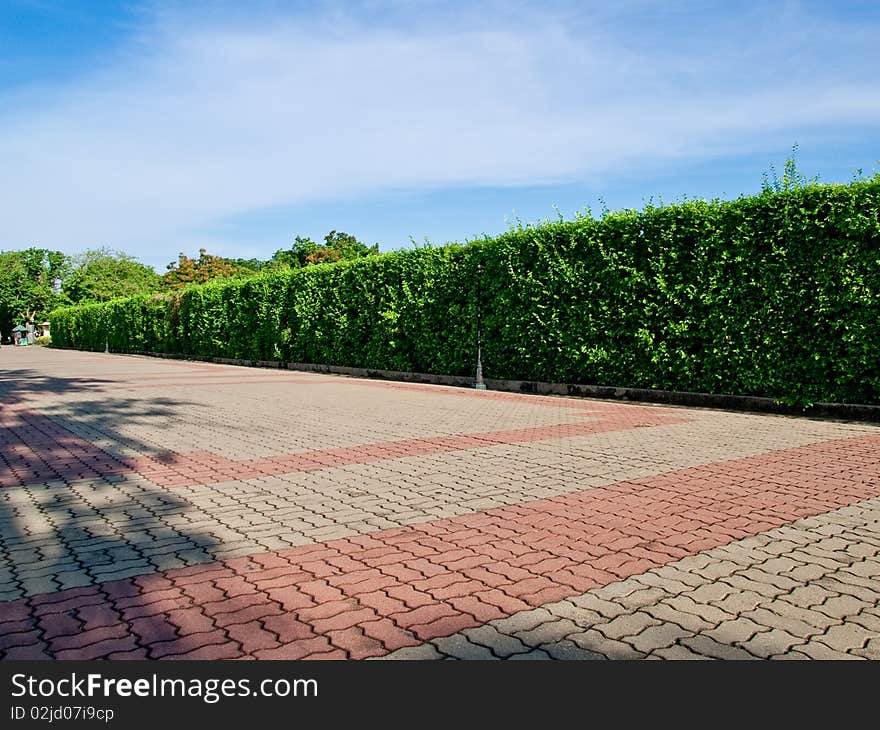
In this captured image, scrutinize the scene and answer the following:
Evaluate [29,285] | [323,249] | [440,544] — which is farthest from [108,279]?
[440,544]

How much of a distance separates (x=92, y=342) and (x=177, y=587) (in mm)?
51297

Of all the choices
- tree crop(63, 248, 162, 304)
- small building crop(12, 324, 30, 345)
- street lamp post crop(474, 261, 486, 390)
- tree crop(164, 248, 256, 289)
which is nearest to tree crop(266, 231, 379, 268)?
tree crop(164, 248, 256, 289)

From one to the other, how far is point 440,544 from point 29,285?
358 ft

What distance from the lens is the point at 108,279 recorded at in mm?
85938

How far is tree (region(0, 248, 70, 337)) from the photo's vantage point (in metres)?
93.6

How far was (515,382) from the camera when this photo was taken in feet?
53.7

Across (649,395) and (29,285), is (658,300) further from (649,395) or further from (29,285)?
(29,285)

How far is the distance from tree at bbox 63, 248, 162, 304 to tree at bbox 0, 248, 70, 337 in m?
2.52

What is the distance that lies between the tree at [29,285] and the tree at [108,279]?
8.27 feet

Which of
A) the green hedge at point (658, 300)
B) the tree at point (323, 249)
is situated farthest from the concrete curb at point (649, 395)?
the tree at point (323, 249)

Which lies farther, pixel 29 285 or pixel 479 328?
pixel 29 285

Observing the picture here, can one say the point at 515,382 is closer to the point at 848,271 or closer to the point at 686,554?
the point at 848,271

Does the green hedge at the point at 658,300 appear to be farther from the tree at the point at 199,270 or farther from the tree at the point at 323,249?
the tree at the point at 199,270
